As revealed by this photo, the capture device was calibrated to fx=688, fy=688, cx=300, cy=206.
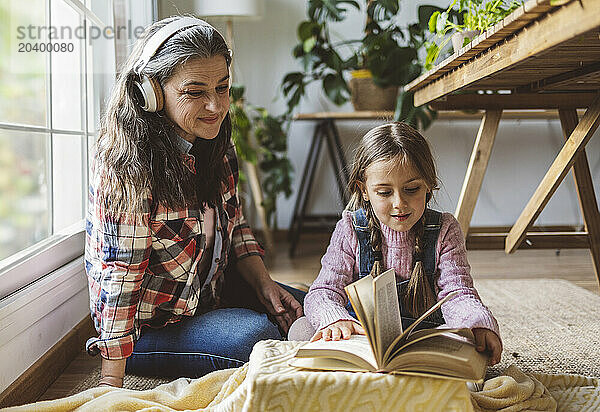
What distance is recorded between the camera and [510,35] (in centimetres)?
112

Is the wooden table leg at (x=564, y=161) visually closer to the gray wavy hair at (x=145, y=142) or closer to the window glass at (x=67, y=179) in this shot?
the gray wavy hair at (x=145, y=142)

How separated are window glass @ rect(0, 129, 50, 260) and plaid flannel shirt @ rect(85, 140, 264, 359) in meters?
0.16

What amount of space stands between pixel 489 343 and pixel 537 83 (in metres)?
0.90

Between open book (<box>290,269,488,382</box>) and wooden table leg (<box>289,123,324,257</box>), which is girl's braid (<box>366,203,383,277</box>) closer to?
open book (<box>290,269,488,382</box>)

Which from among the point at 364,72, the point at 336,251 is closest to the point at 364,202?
the point at 336,251

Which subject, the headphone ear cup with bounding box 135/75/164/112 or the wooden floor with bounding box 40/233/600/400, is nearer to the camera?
the headphone ear cup with bounding box 135/75/164/112

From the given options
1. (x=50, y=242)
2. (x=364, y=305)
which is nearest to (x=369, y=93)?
(x=50, y=242)

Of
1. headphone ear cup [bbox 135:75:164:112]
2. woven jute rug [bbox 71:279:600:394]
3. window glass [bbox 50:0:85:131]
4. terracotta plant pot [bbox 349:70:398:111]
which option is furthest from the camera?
terracotta plant pot [bbox 349:70:398:111]

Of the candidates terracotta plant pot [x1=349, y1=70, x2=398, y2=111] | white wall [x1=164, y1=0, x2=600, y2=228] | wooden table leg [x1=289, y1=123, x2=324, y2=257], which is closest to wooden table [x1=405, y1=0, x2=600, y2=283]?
terracotta plant pot [x1=349, y1=70, x2=398, y2=111]

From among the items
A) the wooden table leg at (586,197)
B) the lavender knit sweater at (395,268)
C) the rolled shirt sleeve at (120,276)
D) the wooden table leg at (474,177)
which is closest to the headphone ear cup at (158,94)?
the rolled shirt sleeve at (120,276)

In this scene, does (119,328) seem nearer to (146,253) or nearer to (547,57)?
(146,253)

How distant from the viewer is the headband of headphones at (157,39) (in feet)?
4.66

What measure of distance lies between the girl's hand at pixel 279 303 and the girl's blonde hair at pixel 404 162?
33cm

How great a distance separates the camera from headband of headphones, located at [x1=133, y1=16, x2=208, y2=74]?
1421 mm
